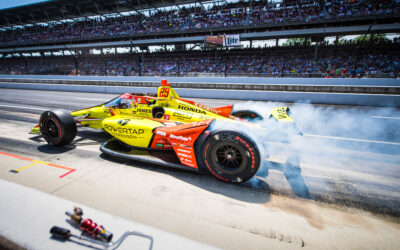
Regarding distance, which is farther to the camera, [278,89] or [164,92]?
[278,89]

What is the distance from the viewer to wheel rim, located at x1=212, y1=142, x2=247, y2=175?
317 centimetres

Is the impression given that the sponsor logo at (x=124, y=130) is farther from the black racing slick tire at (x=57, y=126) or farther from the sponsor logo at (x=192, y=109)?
the sponsor logo at (x=192, y=109)

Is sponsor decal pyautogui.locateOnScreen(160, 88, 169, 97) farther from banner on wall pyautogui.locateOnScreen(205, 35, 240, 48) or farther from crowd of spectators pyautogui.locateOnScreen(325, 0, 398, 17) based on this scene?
crowd of spectators pyautogui.locateOnScreen(325, 0, 398, 17)

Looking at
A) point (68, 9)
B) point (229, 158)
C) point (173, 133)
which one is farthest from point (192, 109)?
point (68, 9)

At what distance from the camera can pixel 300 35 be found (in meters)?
22.6

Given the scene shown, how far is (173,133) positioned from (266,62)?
24.0 m

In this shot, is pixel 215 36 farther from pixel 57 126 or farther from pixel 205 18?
pixel 57 126

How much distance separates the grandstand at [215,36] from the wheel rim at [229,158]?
48.0 feet

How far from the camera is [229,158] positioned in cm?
328

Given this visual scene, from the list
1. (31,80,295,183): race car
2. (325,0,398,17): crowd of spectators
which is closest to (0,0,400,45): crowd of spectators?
(325,0,398,17): crowd of spectators

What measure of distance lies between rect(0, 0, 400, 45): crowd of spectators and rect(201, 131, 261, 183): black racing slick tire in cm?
2493

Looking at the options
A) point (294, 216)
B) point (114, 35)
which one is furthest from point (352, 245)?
point (114, 35)

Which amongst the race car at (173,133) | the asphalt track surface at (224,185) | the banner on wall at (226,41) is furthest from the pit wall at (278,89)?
the race car at (173,133)

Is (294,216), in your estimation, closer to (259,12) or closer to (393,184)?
(393,184)
